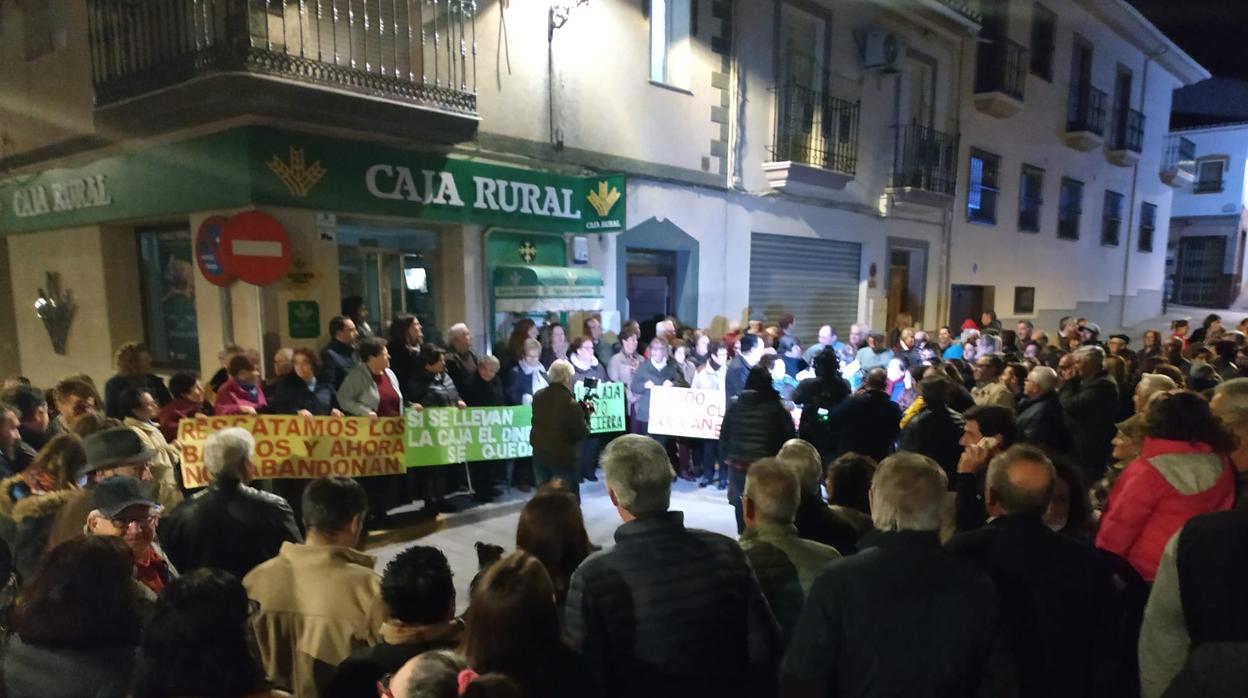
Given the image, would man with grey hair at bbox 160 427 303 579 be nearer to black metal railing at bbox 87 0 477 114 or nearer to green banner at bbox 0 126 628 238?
green banner at bbox 0 126 628 238

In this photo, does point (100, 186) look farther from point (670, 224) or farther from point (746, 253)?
point (746, 253)

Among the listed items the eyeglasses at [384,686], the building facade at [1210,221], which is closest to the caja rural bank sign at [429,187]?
the eyeglasses at [384,686]

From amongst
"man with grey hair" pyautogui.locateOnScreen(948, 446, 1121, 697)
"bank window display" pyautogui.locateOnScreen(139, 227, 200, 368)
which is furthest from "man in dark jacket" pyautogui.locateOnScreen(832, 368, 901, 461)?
"bank window display" pyautogui.locateOnScreen(139, 227, 200, 368)

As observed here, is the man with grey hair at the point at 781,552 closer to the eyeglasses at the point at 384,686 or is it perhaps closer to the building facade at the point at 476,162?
the eyeglasses at the point at 384,686

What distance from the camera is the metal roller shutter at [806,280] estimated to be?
1290cm

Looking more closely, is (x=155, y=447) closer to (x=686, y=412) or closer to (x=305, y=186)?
(x=305, y=186)

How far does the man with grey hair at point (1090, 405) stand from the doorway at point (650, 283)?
19.4 feet

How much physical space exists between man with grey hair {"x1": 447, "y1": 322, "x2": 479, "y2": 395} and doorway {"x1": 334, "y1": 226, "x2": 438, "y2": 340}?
1.65 meters

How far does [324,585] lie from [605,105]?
862 centimetres

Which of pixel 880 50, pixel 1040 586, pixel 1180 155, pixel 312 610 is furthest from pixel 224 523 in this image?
pixel 1180 155

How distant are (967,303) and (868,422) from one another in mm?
13825

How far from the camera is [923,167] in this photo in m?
15.1

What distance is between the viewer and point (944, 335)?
1140 centimetres

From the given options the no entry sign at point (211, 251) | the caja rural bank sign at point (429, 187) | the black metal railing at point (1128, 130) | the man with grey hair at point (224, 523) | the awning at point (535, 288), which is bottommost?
the man with grey hair at point (224, 523)
